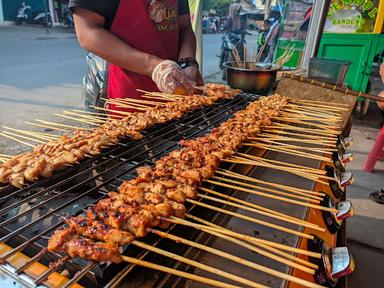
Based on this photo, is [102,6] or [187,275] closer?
[187,275]

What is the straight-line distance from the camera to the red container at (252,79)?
3.68 metres

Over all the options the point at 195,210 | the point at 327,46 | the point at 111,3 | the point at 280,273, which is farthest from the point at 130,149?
the point at 327,46

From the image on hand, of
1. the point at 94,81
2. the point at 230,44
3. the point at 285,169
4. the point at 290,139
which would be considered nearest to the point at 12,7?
the point at 230,44

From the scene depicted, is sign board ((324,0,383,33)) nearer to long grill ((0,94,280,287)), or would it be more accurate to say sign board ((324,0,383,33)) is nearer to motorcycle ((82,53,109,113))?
motorcycle ((82,53,109,113))

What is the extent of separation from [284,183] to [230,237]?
0.66 m

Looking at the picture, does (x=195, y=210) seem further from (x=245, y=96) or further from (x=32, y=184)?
(x=245, y=96)

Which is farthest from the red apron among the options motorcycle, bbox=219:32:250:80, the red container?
motorcycle, bbox=219:32:250:80

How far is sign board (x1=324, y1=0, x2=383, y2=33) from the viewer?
698 cm

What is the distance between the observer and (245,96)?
357 cm

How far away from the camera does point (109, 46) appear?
2811 millimetres

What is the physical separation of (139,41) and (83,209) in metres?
2.20

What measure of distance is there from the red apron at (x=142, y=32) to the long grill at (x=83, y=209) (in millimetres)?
1034

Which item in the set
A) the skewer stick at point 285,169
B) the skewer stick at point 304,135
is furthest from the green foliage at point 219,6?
the skewer stick at point 285,169

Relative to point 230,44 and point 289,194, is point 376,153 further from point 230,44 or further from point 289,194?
point 230,44
